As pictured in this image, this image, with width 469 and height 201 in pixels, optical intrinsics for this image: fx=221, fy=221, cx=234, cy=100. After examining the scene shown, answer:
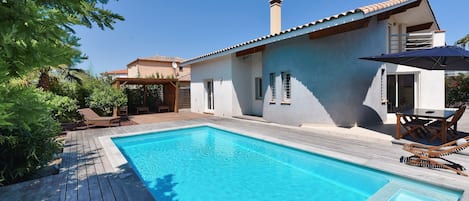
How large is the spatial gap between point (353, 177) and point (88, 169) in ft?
20.7

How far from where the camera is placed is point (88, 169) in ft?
17.6

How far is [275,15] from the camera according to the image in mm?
14422

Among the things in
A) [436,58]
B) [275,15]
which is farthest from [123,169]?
[275,15]

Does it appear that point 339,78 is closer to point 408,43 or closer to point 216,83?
point 408,43

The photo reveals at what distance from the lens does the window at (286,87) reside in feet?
37.3

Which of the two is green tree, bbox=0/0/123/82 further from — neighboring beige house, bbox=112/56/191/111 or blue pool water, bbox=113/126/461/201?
neighboring beige house, bbox=112/56/191/111

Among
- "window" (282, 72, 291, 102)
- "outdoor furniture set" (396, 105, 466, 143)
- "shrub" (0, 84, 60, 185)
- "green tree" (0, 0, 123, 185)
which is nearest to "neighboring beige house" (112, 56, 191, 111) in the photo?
"window" (282, 72, 291, 102)

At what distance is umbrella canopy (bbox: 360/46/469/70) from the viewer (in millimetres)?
5493

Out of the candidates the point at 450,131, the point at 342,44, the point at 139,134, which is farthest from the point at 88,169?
the point at 450,131

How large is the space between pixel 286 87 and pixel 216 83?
6135mm

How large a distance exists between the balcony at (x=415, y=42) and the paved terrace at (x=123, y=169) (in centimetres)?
713

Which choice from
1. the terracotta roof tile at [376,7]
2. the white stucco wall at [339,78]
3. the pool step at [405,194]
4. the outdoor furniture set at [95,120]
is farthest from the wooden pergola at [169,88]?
the pool step at [405,194]

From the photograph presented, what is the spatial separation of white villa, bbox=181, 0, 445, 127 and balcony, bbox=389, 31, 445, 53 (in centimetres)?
4

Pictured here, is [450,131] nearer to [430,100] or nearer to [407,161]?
[407,161]
